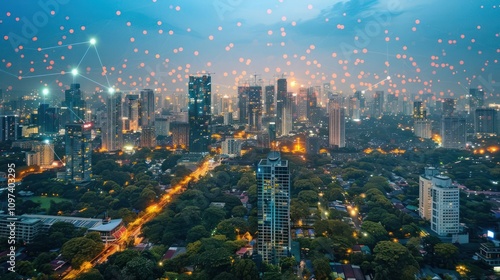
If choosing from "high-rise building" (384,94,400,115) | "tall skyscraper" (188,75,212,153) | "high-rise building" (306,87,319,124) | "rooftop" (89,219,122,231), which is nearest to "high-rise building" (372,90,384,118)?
"high-rise building" (384,94,400,115)

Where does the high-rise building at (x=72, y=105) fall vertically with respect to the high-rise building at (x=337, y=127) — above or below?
above

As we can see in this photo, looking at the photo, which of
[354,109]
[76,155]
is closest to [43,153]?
[76,155]

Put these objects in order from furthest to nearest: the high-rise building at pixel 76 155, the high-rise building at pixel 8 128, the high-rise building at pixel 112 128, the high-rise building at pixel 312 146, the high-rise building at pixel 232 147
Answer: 1. the high-rise building at pixel 112 128
2. the high-rise building at pixel 232 147
3. the high-rise building at pixel 312 146
4. the high-rise building at pixel 8 128
5. the high-rise building at pixel 76 155

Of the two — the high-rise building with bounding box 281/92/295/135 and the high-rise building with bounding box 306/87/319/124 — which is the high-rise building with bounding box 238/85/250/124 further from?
the high-rise building with bounding box 306/87/319/124

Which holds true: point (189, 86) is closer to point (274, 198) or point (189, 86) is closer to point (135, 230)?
point (135, 230)

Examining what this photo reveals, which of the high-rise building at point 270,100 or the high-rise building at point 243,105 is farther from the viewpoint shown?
the high-rise building at point 243,105

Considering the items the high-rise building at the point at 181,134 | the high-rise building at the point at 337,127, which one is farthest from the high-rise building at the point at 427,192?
the high-rise building at the point at 181,134

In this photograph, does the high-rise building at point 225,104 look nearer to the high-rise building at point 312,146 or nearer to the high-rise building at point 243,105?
the high-rise building at point 243,105
